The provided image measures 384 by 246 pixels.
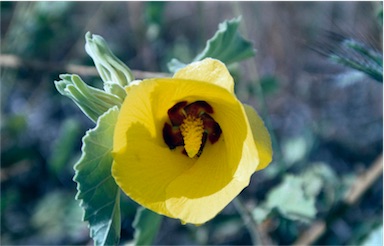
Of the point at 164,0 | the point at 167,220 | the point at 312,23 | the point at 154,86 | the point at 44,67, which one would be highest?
the point at 154,86

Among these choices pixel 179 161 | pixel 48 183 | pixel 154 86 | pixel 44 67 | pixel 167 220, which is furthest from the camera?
pixel 48 183

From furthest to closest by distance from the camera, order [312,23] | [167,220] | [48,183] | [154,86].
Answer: [312,23] < [48,183] < [167,220] < [154,86]

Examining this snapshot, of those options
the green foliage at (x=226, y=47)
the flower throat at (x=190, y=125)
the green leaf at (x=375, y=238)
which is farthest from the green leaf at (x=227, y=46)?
the green leaf at (x=375, y=238)

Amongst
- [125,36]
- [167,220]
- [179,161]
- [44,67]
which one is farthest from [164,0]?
[125,36]

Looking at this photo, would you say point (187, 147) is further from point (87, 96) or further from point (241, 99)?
point (241, 99)

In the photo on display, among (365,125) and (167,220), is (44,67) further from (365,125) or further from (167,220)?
(365,125)

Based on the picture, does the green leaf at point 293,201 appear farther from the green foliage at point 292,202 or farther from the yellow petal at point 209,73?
the yellow petal at point 209,73

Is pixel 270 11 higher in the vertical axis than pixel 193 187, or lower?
lower
